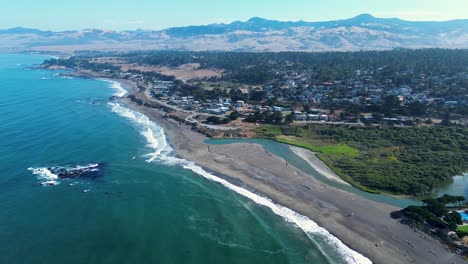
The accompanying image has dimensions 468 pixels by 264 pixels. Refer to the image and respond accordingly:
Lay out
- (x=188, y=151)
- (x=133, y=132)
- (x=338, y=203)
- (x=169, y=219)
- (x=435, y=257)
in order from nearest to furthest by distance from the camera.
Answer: (x=435, y=257) → (x=169, y=219) → (x=338, y=203) → (x=188, y=151) → (x=133, y=132)

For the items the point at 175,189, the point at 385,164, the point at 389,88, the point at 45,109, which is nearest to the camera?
the point at 175,189

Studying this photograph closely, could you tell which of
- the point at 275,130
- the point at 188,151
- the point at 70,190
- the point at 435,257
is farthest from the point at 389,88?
the point at 70,190

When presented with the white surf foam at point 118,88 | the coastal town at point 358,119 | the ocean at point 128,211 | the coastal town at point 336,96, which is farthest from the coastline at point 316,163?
the white surf foam at point 118,88

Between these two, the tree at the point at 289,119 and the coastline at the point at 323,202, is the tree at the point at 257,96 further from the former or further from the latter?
the coastline at the point at 323,202

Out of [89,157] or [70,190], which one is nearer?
[70,190]

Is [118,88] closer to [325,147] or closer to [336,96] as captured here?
[336,96]

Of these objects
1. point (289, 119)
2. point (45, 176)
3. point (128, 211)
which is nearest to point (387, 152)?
point (289, 119)

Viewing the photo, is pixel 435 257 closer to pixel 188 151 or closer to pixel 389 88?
pixel 188 151
